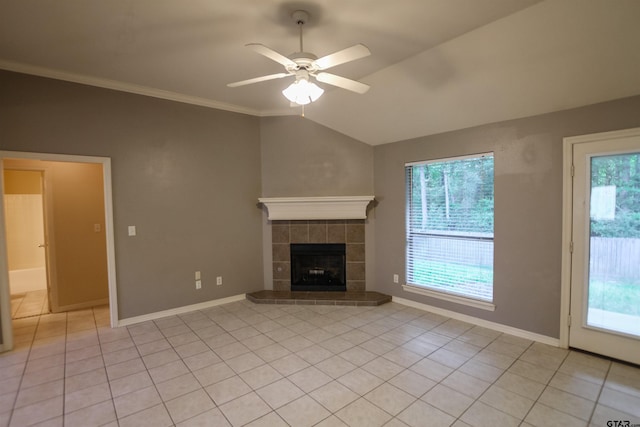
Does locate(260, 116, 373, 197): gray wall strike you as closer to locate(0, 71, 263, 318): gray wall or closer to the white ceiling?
locate(0, 71, 263, 318): gray wall

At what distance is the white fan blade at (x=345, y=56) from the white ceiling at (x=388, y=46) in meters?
0.43

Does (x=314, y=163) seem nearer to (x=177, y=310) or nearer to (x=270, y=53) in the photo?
(x=270, y=53)

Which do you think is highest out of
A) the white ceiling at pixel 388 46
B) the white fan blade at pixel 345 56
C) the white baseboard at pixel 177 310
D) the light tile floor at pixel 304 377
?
the white ceiling at pixel 388 46

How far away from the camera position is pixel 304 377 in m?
2.44

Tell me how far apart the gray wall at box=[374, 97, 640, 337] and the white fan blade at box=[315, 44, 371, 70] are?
211 cm

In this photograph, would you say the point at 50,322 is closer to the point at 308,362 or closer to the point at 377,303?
the point at 308,362

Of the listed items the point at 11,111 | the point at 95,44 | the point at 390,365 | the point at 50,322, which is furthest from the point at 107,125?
the point at 390,365

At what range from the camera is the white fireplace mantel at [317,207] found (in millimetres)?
4316

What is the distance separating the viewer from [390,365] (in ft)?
8.54

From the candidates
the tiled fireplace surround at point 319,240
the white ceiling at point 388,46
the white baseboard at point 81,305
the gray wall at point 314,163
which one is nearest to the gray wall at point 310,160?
the gray wall at point 314,163

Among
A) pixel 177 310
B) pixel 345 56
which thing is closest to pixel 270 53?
pixel 345 56

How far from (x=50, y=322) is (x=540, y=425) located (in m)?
5.16

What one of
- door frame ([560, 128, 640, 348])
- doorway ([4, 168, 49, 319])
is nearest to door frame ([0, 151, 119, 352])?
A: doorway ([4, 168, 49, 319])

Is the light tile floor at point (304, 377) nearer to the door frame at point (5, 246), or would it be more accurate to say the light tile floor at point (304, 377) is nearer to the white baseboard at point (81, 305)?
the door frame at point (5, 246)
